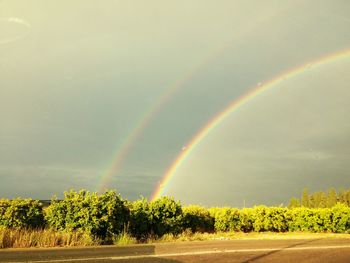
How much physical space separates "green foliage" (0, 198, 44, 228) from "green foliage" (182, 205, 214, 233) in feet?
37.8

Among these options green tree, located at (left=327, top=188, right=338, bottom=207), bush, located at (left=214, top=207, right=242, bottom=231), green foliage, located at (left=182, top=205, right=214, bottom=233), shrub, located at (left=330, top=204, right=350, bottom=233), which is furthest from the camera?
green tree, located at (left=327, top=188, right=338, bottom=207)

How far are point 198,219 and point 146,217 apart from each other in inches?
295

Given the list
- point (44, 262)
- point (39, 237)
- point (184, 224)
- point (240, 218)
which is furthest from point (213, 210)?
point (44, 262)

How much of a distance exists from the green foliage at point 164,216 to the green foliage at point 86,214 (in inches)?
137

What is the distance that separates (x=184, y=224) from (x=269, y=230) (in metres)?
9.47

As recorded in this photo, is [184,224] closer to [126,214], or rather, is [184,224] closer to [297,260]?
[126,214]

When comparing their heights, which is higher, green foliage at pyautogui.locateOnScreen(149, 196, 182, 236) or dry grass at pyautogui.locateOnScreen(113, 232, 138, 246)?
green foliage at pyautogui.locateOnScreen(149, 196, 182, 236)

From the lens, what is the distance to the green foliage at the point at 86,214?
2080cm

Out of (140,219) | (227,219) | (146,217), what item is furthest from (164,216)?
(227,219)

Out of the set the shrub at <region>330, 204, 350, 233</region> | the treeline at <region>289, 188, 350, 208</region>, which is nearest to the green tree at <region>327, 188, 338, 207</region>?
the treeline at <region>289, 188, 350, 208</region>

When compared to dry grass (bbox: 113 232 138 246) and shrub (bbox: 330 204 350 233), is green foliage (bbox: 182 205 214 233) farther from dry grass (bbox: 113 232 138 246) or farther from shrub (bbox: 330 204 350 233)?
shrub (bbox: 330 204 350 233)

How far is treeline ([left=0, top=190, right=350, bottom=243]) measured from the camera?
20.9 metres

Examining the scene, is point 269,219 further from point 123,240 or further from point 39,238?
point 39,238

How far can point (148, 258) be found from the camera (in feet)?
42.4
